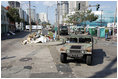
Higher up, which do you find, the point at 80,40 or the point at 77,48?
the point at 80,40

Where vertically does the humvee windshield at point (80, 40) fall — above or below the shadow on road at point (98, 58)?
above

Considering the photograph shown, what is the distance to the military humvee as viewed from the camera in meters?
8.71

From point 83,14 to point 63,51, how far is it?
46831mm

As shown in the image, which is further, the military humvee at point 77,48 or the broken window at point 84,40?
the broken window at point 84,40

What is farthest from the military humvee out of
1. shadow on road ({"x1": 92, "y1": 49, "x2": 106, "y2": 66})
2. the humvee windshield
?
shadow on road ({"x1": 92, "y1": 49, "x2": 106, "y2": 66})

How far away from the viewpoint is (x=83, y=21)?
2269 inches

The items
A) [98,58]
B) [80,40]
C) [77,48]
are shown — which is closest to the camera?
[77,48]

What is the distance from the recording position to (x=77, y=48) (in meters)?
8.88

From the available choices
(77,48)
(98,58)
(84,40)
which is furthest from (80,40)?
(98,58)

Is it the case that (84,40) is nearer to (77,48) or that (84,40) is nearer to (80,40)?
(80,40)

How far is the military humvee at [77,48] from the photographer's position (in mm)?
8711

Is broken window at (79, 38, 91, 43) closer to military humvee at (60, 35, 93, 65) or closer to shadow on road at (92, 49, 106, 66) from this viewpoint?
military humvee at (60, 35, 93, 65)

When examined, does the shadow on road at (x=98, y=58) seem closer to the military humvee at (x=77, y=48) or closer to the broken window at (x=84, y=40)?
the military humvee at (x=77, y=48)

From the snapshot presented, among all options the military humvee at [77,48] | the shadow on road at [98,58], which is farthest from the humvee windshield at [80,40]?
the shadow on road at [98,58]
